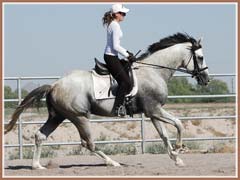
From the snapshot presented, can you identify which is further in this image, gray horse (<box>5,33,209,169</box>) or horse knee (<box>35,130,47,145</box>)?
horse knee (<box>35,130,47,145</box>)

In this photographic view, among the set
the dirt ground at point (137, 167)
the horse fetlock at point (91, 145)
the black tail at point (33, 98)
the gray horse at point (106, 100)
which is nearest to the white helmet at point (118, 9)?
the gray horse at point (106, 100)

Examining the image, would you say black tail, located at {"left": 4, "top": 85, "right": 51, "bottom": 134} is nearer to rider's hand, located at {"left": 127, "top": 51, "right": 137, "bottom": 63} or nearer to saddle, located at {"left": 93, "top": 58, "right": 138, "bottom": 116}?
saddle, located at {"left": 93, "top": 58, "right": 138, "bottom": 116}

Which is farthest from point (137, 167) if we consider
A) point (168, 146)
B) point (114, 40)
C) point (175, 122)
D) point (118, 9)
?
point (118, 9)

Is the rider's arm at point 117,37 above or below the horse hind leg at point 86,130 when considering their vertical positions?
above

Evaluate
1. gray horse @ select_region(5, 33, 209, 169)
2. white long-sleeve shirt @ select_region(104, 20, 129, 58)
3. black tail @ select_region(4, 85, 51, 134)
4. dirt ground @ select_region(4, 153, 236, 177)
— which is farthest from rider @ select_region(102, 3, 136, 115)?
dirt ground @ select_region(4, 153, 236, 177)

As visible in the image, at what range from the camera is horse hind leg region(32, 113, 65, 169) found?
10.4 m

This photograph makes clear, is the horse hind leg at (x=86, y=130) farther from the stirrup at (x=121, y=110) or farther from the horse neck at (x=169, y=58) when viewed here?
the horse neck at (x=169, y=58)

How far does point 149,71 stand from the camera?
1062 centimetres

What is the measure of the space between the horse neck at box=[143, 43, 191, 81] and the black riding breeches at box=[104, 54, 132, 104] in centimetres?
69

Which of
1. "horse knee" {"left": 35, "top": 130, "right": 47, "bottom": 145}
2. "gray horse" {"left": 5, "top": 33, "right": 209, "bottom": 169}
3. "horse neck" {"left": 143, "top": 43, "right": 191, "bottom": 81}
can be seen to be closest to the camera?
"gray horse" {"left": 5, "top": 33, "right": 209, "bottom": 169}

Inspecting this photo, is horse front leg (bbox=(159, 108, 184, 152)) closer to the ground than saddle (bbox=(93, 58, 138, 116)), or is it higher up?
closer to the ground

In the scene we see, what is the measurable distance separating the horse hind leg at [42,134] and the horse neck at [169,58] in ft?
5.72

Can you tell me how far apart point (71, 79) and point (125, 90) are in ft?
2.83

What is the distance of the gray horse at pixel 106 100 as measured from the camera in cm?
1027
